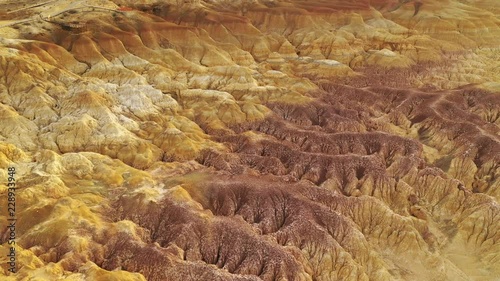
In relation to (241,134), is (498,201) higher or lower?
lower

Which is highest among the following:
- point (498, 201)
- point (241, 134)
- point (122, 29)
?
point (122, 29)

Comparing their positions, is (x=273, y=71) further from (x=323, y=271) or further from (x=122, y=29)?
(x=323, y=271)

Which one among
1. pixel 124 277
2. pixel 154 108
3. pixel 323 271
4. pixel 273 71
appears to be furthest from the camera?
pixel 273 71

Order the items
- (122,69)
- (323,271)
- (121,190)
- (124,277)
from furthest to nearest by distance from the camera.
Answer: (122,69) < (121,190) < (323,271) < (124,277)

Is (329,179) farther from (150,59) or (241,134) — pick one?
(150,59)

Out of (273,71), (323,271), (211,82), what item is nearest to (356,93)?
(273,71)

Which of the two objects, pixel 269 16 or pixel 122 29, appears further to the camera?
pixel 269 16

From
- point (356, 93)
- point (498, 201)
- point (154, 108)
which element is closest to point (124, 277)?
point (154, 108)
